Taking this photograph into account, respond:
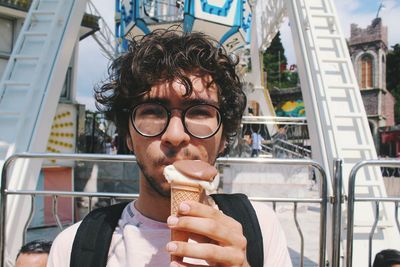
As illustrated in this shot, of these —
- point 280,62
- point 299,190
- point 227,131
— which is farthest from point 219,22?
point 280,62

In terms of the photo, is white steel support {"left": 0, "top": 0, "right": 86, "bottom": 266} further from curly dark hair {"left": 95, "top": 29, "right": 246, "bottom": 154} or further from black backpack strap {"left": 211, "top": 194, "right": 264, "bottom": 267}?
black backpack strap {"left": 211, "top": 194, "right": 264, "bottom": 267}

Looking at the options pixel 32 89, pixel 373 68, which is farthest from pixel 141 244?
pixel 373 68

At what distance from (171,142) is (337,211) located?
93.6 inches

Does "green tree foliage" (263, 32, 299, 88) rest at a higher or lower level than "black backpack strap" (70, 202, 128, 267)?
higher

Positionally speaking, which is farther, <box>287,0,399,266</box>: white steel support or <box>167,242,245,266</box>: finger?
<box>287,0,399,266</box>: white steel support

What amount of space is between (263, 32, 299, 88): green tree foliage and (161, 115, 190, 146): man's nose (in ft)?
175

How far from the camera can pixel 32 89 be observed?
514cm

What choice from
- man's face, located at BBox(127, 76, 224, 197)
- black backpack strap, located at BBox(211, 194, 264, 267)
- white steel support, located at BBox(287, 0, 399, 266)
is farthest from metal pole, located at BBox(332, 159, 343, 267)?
man's face, located at BBox(127, 76, 224, 197)

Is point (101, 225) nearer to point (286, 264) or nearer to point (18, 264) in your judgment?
point (286, 264)

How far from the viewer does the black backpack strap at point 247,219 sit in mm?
1166

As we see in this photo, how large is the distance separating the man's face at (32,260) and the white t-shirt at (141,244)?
1.72 m

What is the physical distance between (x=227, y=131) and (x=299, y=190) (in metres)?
8.93

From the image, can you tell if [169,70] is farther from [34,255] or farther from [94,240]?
[34,255]

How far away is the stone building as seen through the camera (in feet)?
104
